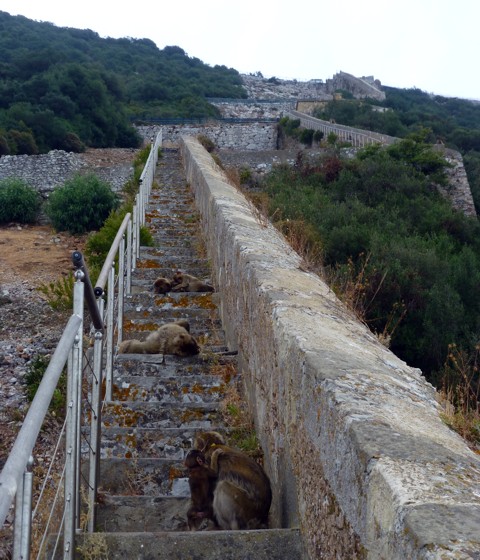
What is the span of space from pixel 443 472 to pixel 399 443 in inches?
6.2

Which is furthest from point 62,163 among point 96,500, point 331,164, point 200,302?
point 96,500

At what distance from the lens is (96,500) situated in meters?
3.29

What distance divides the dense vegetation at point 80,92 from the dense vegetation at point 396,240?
43.5ft

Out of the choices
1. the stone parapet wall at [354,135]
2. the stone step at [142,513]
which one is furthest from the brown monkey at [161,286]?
the stone parapet wall at [354,135]

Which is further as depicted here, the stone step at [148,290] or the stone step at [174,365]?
the stone step at [148,290]

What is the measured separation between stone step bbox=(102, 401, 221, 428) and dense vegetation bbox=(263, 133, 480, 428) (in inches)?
66.8

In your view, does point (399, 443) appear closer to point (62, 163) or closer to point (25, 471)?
point (25, 471)

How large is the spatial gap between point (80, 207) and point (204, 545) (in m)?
13.5

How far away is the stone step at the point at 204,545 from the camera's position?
8.60ft

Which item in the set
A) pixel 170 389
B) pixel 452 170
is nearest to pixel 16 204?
pixel 170 389

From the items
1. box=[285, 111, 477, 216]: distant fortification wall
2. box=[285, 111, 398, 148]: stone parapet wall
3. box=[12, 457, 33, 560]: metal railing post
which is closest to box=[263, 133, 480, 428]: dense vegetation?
box=[285, 111, 477, 216]: distant fortification wall

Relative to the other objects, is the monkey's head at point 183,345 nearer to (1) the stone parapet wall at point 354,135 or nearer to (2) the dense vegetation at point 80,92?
(1) the stone parapet wall at point 354,135

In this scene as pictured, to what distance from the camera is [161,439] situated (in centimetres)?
413

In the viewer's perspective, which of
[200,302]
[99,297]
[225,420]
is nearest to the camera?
[99,297]
